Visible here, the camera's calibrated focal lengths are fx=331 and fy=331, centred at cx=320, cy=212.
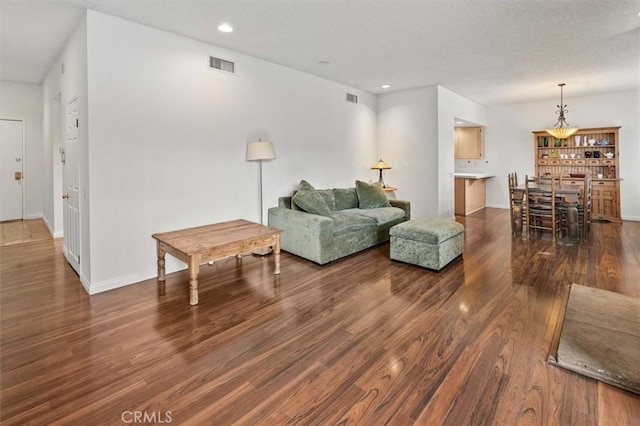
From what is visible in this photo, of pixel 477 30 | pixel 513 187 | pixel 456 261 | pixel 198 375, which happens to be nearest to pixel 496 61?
pixel 477 30

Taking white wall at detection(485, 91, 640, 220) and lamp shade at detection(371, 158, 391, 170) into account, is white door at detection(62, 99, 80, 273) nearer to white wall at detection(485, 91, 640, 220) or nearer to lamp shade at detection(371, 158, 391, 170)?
lamp shade at detection(371, 158, 391, 170)

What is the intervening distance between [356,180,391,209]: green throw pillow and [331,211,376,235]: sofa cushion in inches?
25.6

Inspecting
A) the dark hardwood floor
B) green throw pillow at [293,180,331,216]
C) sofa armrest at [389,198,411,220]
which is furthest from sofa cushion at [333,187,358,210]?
the dark hardwood floor

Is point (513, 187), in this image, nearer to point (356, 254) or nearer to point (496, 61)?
point (496, 61)

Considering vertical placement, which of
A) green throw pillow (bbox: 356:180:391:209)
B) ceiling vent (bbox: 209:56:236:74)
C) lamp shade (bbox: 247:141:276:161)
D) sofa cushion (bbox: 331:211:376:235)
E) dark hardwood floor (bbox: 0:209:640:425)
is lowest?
dark hardwood floor (bbox: 0:209:640:425)

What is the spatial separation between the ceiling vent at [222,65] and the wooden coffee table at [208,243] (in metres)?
1.98

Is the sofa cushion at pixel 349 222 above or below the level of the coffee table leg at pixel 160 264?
above

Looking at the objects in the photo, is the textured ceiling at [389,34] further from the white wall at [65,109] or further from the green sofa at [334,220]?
the green sofa at [334,220]

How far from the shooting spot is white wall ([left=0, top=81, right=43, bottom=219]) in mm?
6207

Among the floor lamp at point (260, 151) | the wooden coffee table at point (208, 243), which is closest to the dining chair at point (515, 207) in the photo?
the floor lamp at point (260, 151)

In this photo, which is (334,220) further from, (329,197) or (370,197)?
→ (370,197)

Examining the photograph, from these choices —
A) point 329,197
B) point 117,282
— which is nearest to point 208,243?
point 117,282

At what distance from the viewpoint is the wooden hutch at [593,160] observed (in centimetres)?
712

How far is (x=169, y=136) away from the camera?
378cm
